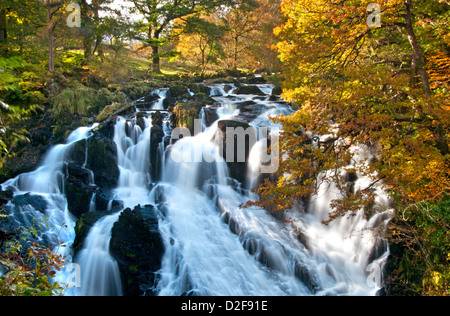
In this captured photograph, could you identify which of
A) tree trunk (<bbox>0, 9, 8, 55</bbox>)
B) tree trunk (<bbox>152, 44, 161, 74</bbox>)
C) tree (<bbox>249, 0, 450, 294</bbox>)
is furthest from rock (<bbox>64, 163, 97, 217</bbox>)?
tree trunk (<bbox>152, 44, 161, 74</bbox>)

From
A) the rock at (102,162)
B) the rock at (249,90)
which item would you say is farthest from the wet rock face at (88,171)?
the rock at (249,90)

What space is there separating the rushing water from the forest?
2.29ft

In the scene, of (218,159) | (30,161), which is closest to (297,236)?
(218,159)

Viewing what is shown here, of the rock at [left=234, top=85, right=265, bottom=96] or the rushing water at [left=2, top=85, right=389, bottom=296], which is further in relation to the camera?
the rock at [left=234, top=85, right=265, bottom=96]

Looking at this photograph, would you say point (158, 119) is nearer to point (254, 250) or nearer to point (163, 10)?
point (254, 250)

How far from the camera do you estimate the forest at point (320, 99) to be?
651 centimetres

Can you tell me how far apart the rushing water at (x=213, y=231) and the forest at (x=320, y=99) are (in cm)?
70

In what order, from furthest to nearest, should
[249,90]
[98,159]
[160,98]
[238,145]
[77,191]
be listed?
1. [249,90]
2. [160,98]
3. [238,145]
4. [98,159]
5. [77,191]

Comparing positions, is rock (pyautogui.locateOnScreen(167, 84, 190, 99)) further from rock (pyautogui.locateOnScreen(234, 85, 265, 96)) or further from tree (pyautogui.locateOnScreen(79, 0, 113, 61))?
tree (pyautogui.locateOnScreen(79, 0, 113, 61))

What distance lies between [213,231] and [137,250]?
2.73 metres

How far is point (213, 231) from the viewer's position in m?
10.2

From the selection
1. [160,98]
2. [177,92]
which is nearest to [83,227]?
[160,98]

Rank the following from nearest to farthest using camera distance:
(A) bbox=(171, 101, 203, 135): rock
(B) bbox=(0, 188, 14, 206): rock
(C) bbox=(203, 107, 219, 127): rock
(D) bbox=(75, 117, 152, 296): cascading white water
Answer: (D) bbox=(75, 117, 152, 296): cascading white water, (B) bbox=(0, 188, 14, 206): rock, (A) bbox=(171, 101, 203, 135): rock, (C) bbox=(203, 107, 219, 127): rock

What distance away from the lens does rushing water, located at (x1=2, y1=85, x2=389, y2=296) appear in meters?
8.26
